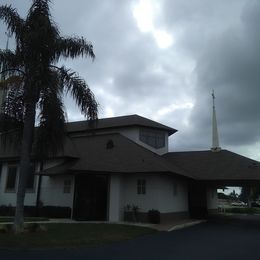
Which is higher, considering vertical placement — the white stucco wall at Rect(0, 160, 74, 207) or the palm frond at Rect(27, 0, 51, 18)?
the palm frond at Rect(27, 0, 51, 18)

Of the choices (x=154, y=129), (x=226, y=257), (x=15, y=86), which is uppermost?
(x=154, y=129)

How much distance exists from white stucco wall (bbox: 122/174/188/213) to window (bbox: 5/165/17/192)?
9814 mm

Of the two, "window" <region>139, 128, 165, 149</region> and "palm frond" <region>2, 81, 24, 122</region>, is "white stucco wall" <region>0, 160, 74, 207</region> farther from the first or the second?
"palm frond" <region>2, 81, 24, 122</region>

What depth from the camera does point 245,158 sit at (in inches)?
1161

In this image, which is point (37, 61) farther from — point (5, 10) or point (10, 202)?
point (10, 202)

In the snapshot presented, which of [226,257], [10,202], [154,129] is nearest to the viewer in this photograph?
[226,257]

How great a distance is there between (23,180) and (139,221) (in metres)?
10.4

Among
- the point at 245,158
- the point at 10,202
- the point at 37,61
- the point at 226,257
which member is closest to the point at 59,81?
the point at 37,61

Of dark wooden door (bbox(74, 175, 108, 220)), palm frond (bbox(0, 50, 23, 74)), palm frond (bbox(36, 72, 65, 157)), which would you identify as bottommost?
dark wooden door (bbox(74, 175, 108, 220))

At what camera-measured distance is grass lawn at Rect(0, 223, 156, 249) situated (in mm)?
13292

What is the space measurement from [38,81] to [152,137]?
18.8m

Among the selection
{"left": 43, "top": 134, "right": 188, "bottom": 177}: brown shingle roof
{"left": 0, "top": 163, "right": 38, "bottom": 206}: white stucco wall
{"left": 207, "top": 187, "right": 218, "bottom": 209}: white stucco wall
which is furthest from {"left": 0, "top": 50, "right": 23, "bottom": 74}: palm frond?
{"left": 207, "top": 187, "right": 218, "bottom": 209}: white stucco wall

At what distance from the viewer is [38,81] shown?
1612 centimetres

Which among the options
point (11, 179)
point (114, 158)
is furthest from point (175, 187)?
point (11, 179)
